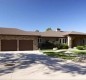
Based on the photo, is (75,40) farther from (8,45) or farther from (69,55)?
(69,55)

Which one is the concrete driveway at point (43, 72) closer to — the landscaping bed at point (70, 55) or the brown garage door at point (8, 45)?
the landscaping bed at point (70, 55)

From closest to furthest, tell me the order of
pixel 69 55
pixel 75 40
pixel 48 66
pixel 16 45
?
pixel 48 66 → pixel 69 55 → pixel 16 45 → pixel 75 40

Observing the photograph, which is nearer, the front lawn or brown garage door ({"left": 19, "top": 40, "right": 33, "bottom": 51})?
the front lawn

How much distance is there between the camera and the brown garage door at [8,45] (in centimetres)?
3455

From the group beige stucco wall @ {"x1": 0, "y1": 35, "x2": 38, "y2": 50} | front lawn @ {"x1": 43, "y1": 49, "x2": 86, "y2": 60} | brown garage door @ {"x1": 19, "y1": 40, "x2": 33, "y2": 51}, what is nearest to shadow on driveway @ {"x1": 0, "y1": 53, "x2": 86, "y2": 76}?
front lawn @ {"x1": 43, "y1": 49, "x2": 86, "y2": 60}

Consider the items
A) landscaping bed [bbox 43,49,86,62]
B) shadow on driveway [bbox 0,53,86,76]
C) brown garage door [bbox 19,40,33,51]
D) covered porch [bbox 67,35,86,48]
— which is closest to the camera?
shadow on driveway [bbox 0,53,86,76]

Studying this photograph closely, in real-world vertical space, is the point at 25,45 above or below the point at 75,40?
below

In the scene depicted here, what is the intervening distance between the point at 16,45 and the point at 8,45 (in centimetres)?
160

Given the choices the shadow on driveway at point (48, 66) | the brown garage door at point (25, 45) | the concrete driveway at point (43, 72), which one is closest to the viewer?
the concrete driveway at point (43, 72)

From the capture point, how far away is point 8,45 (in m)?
34.9

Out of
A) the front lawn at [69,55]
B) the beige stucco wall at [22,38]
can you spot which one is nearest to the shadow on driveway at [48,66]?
the front lawn at [69,55]

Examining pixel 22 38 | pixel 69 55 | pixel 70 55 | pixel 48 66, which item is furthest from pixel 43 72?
pixel 22 38

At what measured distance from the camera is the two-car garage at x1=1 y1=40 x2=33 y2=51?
34.7 metres

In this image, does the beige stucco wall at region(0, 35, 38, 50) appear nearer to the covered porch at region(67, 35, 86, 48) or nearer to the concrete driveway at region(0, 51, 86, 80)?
the covered porch at region(67, 35, 86, 48)
